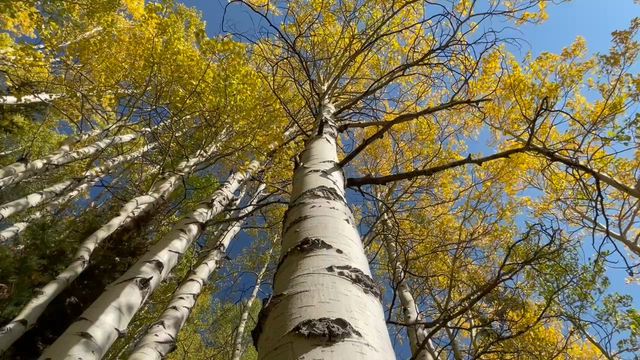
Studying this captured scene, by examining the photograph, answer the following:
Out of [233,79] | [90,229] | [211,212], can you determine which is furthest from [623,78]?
[90,229]

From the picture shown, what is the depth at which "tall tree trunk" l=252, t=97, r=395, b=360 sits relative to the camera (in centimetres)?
80

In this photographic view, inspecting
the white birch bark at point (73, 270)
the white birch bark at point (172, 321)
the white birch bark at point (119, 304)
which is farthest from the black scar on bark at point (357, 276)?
the white birch bark at point (73, 270)

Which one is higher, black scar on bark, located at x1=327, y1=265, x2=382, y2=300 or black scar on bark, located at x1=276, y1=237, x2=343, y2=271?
black scar on bark, located at x1=276, y1=237, x2=343, y2=271

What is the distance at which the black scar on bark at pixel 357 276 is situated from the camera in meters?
1.03

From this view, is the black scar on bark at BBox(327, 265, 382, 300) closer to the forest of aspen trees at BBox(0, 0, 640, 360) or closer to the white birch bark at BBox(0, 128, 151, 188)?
the forest of aspen trees at BBox(0, 0, 640, 360)

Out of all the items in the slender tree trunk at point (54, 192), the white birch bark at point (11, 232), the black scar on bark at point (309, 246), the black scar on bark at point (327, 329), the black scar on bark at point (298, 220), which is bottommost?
the black scar on bark at point (327, 329)

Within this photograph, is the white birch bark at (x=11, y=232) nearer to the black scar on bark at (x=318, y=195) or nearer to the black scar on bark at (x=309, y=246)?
the black scar on bark at (x=318, y=195)

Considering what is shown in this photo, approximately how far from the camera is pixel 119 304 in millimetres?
2518

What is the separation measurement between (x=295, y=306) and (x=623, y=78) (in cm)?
870

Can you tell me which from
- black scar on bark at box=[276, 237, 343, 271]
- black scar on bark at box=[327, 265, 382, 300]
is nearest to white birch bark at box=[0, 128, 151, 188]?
black scar on bark at box=[276, 237, 343, 271]

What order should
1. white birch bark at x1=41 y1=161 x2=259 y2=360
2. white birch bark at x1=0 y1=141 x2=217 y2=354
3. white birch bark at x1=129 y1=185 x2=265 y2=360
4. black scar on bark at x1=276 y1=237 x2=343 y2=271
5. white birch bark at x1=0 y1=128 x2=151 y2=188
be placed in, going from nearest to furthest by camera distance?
black scar on bark at x1=276 y1=237 x2=343 y2=271
white birch bark at x1=41 y1=161 x2=259 y2=360
white birch bark at x1=129 y1=185 x2=265 y2=360
white birch bark at x1=0 y1=141 x2=217 y2=354
white birch bark at x1=0 y1=128 x2=151 y2=188

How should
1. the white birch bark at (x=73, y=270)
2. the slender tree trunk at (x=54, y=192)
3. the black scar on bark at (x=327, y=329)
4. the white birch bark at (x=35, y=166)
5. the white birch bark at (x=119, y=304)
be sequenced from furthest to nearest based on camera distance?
the white birch bark at (x=35, y=166) → the slender tree trunk at (x=54, y=192) → the white birch bark at (x=73, y=270) → the white birch bark at (x=119, y=304) → the black scar on bark at (x=327, y=329)

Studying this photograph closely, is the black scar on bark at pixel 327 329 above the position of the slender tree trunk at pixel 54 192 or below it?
below

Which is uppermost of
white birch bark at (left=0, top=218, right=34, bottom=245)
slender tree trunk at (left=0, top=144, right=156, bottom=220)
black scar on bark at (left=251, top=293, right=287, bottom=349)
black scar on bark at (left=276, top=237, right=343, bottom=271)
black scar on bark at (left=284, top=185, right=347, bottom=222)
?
slender tree trunk at (left=0, top=144, right=156, bottom=220)
